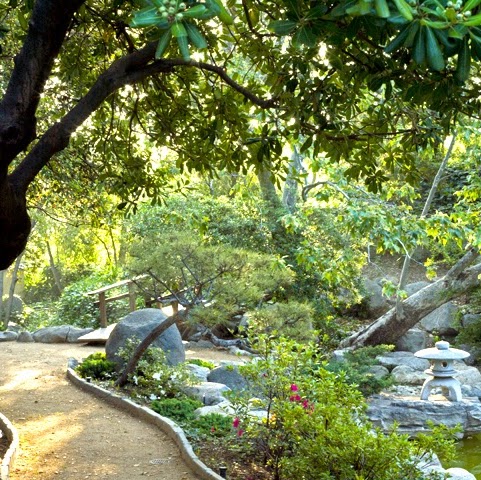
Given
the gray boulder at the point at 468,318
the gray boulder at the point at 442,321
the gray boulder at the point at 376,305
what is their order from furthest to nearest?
the gray boulder at the point at 376,305 < the gray boulder at the point at 442,321 < the gray boulder at the point at 468,318

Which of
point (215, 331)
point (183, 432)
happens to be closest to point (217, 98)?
point (183, 432)

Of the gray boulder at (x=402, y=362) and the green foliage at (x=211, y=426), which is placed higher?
the green foliage at (x=211, y=426)

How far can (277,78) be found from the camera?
5055 mm

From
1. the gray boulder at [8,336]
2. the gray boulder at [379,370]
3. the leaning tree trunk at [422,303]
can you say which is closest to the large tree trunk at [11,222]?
the gray boulder at [379,370]

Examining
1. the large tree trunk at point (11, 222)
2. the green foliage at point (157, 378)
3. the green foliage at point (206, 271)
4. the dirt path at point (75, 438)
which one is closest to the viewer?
the large tree trunk at point (11, 222)

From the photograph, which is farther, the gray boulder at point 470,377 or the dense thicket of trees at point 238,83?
the gray boulder at point 470,377

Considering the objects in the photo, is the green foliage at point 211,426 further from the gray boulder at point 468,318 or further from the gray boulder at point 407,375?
the gray boulder at point 468,318

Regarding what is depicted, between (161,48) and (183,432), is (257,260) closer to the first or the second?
(183,432)

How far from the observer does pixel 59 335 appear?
18141mm

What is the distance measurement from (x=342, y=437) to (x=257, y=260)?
15.5ft

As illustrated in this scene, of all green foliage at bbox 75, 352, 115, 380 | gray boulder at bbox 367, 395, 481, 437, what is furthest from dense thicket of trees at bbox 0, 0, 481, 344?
gray boulder at bbox 367, 395, 481, 437

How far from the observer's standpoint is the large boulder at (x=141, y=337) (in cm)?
1209

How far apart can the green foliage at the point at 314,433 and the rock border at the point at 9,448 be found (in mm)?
2112

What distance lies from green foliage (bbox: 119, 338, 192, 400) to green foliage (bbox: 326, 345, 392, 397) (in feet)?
7.63
